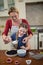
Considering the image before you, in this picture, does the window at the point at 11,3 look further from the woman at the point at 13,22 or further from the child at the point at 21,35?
the child at the point at 21,35

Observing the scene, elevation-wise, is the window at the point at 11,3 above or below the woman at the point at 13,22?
above

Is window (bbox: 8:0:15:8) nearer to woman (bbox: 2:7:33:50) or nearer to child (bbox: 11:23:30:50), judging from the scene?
woman (bbox: 2:7:33:50)

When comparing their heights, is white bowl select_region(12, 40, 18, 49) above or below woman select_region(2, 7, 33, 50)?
below

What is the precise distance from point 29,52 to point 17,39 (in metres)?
0.26

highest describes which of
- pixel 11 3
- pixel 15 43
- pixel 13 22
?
pixel 11 3

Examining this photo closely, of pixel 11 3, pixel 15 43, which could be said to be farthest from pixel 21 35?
pixel 11 3

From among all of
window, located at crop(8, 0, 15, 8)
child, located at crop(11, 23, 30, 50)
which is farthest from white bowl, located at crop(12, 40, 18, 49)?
window, located at crop(8, 0, 15, 8)

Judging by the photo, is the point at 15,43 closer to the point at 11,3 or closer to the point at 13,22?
the point at 13,22

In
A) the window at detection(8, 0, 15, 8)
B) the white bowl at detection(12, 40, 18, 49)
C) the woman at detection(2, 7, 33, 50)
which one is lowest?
the white bowl at detection(12, 40, 18, 49)

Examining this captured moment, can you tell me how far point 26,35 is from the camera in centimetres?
228

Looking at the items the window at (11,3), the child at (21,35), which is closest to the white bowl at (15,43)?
the child at (21,35)

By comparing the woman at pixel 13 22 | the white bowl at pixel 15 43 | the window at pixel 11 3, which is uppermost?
the window at pixel 11 3

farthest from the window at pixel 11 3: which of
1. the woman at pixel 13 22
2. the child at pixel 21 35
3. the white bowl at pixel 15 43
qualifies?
the white bowl at pixel 15 43

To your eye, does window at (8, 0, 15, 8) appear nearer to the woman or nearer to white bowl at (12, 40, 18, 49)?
the woman
